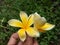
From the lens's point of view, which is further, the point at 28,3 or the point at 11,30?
the point at 28,3

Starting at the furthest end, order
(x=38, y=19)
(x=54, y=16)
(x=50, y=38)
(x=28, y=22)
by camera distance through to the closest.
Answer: (x=54, y=16) < (x=50, y=38) < (x=28, y=22) < (x=38, y=19)

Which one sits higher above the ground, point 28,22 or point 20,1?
point 28,22

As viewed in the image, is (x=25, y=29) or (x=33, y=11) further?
(x=33, y=11)

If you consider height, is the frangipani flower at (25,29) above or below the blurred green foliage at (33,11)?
above

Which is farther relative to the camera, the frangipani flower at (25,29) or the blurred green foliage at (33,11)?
the blurred green foliage at (33,11)

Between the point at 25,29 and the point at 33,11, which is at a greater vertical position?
the point at 25,29

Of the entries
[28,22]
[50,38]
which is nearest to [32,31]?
[28,22]

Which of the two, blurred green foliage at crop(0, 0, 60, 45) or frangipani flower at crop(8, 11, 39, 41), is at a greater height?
frangipani flower at crop(8, 11, 39, 41)

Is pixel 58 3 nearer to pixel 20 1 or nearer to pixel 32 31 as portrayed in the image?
pixel 20 1
